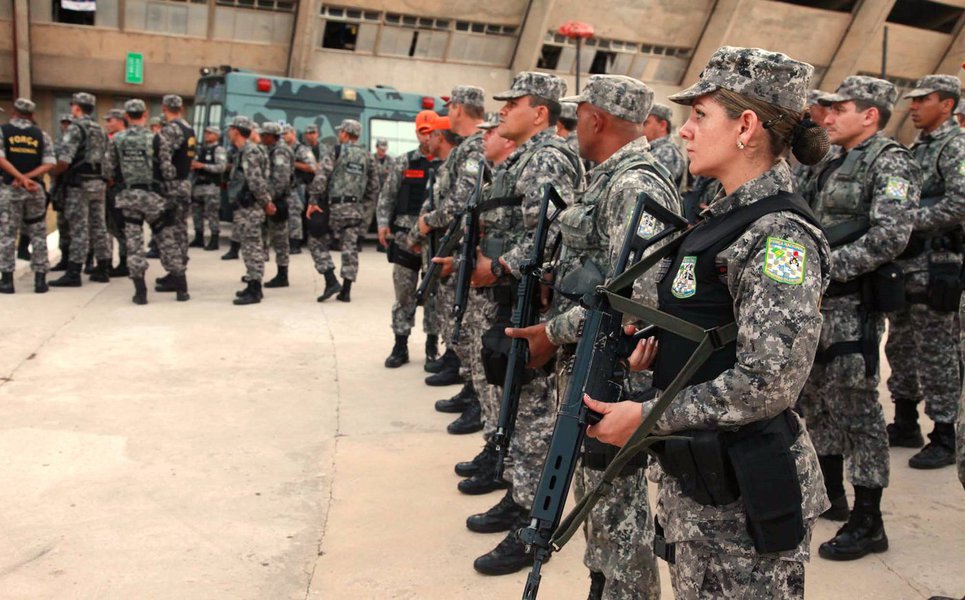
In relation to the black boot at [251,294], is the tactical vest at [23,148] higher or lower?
higher

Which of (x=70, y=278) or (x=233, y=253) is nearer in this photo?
(x=70, y=278)

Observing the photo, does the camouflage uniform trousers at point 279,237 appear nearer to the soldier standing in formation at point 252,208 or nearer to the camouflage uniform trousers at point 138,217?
the soldier standing in formation at point 252,208

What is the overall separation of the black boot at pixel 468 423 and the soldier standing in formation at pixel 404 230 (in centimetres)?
144

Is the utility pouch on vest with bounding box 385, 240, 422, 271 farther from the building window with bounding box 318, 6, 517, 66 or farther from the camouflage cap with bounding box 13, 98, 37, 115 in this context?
the building window with bounding box 318, 6, 517, 66

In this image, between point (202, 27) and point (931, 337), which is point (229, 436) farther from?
point (202, 27)

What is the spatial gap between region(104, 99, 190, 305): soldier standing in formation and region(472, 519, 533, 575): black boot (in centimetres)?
607

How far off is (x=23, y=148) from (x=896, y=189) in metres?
8.11

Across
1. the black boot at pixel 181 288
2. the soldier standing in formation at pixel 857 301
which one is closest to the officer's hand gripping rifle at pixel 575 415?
the soldier standing in formation at pixel 857 301

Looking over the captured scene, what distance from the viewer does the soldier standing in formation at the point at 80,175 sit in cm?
895

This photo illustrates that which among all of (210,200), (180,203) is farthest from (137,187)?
(210,200)

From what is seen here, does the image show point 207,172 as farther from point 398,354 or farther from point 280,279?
point 398,354

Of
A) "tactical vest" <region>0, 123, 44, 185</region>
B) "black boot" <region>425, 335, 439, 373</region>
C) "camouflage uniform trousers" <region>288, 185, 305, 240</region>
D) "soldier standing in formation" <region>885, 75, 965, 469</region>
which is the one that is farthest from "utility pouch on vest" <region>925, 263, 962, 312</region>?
"tactical vest" <region>0, 123, 44, 185</region>

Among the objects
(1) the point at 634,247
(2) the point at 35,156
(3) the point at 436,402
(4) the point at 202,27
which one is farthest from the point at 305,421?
(4) the point at 202,27

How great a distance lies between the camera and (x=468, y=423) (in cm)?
512
